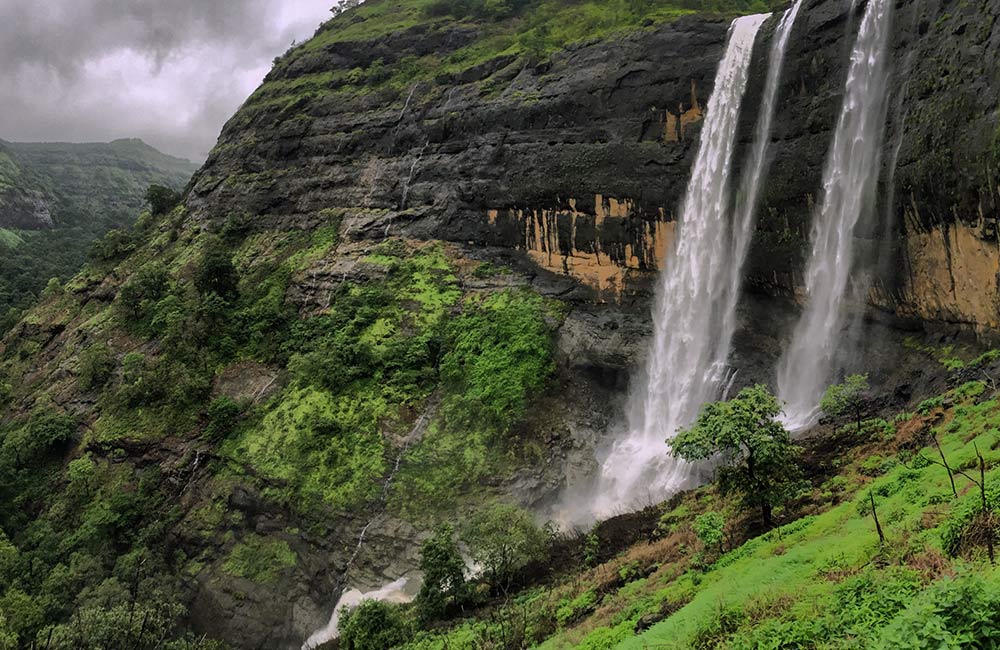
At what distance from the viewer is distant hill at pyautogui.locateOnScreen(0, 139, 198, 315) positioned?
6406 cm

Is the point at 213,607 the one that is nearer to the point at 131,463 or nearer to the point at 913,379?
the point at 131,463

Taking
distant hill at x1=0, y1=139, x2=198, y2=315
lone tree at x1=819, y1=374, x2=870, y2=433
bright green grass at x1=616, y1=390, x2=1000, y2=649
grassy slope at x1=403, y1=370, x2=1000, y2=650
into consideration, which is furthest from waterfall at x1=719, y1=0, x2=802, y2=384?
distant hill at x1=0, y1=139, x2=198, y2=315

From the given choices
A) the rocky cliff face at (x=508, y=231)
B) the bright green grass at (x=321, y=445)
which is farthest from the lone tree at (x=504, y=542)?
the bright green grass at (x=321, y=445)

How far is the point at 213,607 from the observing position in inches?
874

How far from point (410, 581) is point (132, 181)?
655ft

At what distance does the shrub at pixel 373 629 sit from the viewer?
15.4m

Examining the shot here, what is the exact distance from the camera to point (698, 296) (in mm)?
25812

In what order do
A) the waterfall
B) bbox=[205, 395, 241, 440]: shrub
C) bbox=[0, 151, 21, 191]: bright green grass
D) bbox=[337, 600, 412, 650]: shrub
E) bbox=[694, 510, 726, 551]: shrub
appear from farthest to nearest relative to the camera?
1. bbox=[0, 151, 21, 191]: bright green grass
2. bbox=[205, 395, 241, 440]: shrub
3. the waterfall
4. bbox=[337, 600, 412, 650]: shrub
5. bbox=[694, 510, 726, 551]: shrub

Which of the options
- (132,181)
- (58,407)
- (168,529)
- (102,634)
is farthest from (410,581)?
(132,181)

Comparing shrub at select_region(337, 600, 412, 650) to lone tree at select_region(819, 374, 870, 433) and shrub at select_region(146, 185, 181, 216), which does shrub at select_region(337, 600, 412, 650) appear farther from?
shrub at select_region(146, 185, 181, 216)

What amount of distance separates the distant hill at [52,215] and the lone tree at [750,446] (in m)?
59.0

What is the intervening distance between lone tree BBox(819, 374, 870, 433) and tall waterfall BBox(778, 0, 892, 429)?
1616 mm

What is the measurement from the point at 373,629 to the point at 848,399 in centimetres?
1589

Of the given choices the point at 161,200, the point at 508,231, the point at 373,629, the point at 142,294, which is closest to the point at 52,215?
the point at 161,200
